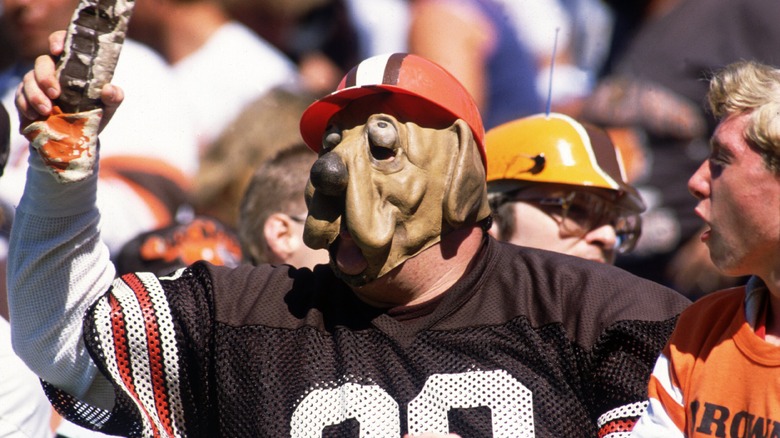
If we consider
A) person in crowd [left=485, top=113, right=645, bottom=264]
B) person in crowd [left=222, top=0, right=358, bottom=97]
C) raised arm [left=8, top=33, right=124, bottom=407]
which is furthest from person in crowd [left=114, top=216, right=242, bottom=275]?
person in crowd [left=222, top=0, right=358, bottom=97]

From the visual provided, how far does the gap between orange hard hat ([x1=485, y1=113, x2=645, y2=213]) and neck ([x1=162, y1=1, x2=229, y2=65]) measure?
8.66 ft

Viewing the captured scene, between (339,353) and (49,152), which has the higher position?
(49,152)

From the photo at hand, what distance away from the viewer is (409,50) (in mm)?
6262

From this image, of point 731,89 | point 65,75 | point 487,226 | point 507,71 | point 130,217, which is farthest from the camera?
point 507,71

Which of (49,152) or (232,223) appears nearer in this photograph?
(49,152)

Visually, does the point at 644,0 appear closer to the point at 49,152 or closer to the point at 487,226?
the point at 487,226

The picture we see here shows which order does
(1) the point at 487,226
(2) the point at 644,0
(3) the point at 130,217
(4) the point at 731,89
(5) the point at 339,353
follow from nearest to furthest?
(4) the point at 731,89, (5) the point at 339,353, (1) the point at 487,226, (3) the point at 130,217, (2) the point at 644,0

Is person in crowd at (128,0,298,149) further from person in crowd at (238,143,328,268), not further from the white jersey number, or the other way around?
the white jersey number

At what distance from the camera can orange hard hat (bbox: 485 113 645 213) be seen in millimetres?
4004

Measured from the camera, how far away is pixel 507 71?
6.28m

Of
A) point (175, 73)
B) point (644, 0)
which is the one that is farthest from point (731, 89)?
point (175, 73)

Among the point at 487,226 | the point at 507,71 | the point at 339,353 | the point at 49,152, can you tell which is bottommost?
the point at 507,71

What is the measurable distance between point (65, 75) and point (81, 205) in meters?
0.34

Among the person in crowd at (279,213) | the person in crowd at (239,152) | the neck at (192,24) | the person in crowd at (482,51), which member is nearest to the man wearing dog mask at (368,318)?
the person in crowd at (279,213)
